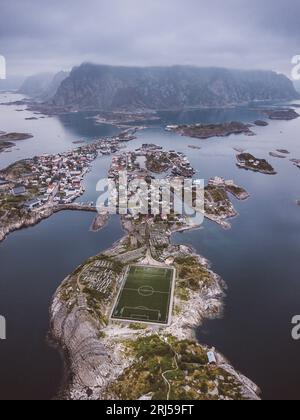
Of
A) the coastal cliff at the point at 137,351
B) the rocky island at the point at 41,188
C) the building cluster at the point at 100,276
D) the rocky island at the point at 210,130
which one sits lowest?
the coastal cliff at the point at 137,351

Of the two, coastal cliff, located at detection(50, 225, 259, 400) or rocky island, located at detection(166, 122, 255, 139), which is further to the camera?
rocky island, located at detection(166, 122, 255, 139)


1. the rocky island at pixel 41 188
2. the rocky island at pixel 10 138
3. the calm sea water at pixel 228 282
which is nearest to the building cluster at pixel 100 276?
the calm sea water at pixel 228 282

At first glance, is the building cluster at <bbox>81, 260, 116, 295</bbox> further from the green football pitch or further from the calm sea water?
the calm sea water

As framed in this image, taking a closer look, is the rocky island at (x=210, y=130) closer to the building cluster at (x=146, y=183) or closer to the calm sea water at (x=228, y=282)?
the building cluster at (x=146, y=183)

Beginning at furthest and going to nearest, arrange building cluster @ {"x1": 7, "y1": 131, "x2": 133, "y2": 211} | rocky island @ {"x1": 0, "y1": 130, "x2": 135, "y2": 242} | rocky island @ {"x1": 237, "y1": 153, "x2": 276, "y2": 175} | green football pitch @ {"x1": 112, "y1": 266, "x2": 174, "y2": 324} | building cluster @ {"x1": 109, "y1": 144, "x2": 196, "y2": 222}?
rocky island @ {"x1": 237, "y1": 153, "x2": 276, "y2": 175}, building cluster @ {"x1": 7, "y1": 131, "x2": 133, "y2": 211}, building cluster @ {"x1": 109, "y1": 144, "x2": 196, "y2": 222}, rocky island @ {"x1": 0, "y1": 130, "x2": 135, "y2": 242}, green football pitch @ {"x1": 112, "y1": 266, "x2": 174, "y2": 324}

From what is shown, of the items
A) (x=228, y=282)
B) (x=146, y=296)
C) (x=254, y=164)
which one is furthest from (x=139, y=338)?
(x=254, y=164)

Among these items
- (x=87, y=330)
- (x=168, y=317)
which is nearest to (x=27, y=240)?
(x=87, y=330)

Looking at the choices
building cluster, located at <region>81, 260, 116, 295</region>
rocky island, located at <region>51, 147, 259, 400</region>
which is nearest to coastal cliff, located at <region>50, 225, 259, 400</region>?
rocky island, located at <region>51, 147, 259, 400</region>
